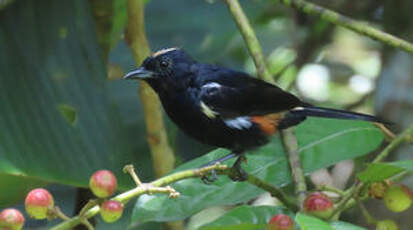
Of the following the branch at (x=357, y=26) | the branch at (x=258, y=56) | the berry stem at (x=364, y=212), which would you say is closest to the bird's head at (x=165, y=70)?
the branch at (x=258, y=56)

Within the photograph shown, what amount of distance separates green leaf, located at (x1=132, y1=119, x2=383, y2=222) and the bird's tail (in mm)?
33

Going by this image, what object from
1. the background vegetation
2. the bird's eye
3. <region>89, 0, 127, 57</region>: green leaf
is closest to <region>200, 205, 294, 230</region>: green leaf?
the background vegetation

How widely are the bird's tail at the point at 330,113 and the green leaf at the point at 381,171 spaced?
492 millimetres

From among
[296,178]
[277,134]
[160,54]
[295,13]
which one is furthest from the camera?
[295,13]

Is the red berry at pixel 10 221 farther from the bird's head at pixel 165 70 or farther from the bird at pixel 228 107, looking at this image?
the bird's head at pixel 165 70

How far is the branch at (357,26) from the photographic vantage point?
221 centimetres

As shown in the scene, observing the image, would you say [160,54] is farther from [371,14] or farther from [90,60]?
[371,14]

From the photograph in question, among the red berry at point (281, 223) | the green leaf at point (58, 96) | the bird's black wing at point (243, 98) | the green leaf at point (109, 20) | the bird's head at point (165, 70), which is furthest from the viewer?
the green leaf at point (109, 20)

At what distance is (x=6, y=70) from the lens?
283 cm

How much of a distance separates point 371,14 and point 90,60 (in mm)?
1844

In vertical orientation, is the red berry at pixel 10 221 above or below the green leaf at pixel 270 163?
above

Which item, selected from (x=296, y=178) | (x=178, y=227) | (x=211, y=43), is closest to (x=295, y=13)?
(x=211, y=43)

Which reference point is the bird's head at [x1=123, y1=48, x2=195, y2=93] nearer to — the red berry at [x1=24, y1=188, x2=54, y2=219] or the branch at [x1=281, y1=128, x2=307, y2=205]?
the branch at [x1=281, y1=128, x2=307, y2=205]

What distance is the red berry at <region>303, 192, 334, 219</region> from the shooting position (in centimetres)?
190
